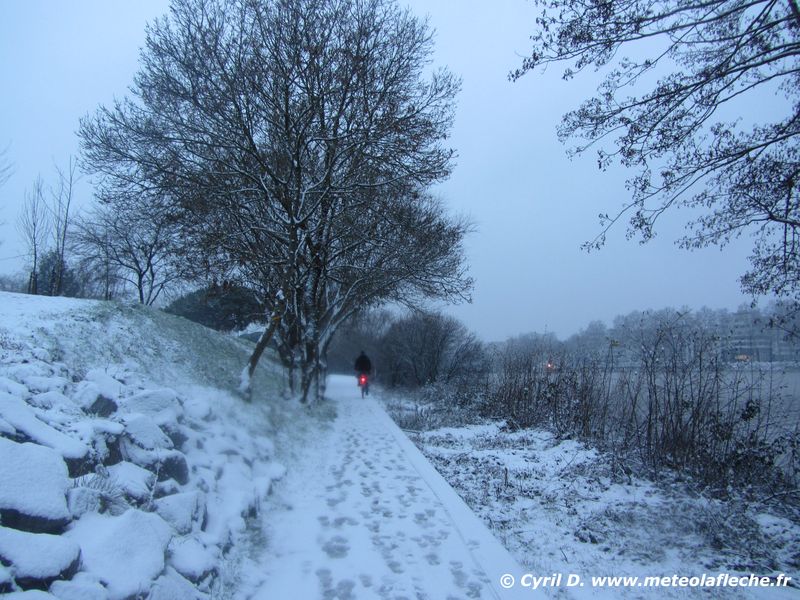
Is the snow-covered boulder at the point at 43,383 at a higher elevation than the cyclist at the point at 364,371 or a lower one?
higher

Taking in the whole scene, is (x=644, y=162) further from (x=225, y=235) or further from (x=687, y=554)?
(x=225, y=235)

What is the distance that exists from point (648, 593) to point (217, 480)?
404 cm

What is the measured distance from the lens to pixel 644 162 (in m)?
5.41

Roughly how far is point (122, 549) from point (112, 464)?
1.08 m

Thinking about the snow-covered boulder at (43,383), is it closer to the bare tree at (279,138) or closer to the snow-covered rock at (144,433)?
the snow-covered rock at (144,433)

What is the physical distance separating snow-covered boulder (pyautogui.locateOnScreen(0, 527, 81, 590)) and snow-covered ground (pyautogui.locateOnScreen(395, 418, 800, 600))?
3.42 m

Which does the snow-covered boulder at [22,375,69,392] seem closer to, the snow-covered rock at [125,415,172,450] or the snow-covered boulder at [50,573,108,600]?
the snow-covered rock at [125,415,172,450]

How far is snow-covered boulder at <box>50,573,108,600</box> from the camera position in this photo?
2145 millimetres

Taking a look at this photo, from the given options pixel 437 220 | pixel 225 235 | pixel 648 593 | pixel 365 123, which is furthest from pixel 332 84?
pixel 648 593

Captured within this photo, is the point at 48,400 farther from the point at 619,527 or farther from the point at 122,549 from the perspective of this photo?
the point at 619,527

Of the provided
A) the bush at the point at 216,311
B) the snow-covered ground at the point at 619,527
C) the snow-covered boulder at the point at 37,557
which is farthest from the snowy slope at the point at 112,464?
the bush at the point at 216,311

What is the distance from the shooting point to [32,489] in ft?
8.18

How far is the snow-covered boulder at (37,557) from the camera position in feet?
6.91

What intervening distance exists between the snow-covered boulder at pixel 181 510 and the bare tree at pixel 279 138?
15.8ft
